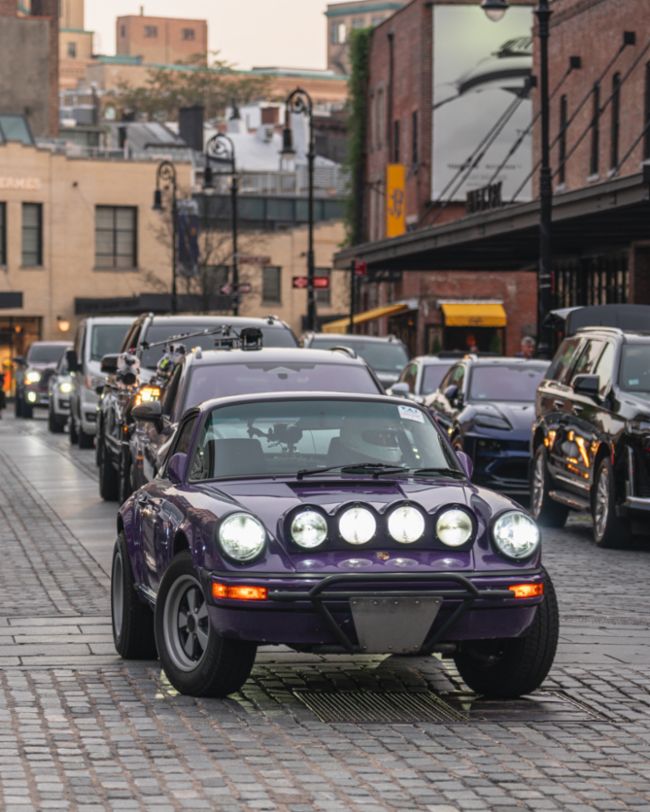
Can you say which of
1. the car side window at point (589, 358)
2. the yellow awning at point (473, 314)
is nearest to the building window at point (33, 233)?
the yellow awning at point (473, 314)

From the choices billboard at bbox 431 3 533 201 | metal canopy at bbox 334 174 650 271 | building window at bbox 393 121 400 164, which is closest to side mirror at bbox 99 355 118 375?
metal canopy at bbox 334 174 650 271

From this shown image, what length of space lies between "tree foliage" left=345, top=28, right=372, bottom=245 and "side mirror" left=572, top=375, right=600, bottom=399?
59.3m

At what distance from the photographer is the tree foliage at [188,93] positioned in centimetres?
15075

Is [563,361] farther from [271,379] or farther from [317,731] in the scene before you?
[317,731]

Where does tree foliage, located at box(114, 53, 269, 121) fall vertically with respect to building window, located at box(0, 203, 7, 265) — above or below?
above

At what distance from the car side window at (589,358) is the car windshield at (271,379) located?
3.34 metres

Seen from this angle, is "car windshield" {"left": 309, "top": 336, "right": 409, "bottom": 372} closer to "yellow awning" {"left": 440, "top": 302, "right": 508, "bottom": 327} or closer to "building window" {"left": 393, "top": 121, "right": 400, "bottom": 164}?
"yellow awning" {"left": 440, "top": 302, "right": 508, "bottom": 327}

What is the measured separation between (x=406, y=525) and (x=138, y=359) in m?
13.1

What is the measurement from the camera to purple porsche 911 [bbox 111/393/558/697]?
9.03m

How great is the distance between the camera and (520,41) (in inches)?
2653

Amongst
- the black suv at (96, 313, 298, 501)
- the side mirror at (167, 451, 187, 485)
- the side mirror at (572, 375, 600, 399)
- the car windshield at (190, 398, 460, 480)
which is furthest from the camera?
the black suv at (96, 313, 298, 501)

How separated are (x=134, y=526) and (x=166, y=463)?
370 mm

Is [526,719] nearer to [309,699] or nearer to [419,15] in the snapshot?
[309,699]

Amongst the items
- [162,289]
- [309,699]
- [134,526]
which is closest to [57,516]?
[134,526]
